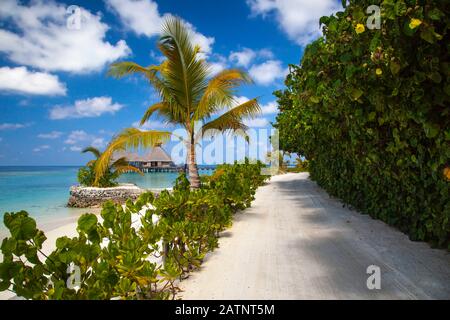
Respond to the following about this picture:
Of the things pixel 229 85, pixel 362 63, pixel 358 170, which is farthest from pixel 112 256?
pixel 229 85

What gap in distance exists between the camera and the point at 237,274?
11.6 ft

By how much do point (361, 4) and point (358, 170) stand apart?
13.3 ft

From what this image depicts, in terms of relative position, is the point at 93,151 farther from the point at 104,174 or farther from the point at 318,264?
the point at 318,264

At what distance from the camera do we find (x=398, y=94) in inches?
111

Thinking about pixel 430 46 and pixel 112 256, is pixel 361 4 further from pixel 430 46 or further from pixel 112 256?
pixel 112 256

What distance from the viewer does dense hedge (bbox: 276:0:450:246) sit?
235 cm

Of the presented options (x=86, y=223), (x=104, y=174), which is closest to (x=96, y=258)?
(x=86, y=223)

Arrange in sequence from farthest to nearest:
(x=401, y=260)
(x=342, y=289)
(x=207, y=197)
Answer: (x=207, y=197)
(x=401, y=260)
(x=342, y=289)

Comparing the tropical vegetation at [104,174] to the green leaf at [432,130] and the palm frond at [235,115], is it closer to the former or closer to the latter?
the palm frond at [235,115]

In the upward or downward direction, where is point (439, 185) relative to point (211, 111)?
downward

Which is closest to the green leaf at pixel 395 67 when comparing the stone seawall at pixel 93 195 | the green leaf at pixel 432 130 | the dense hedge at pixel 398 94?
the dense hedge at pixel 398 94

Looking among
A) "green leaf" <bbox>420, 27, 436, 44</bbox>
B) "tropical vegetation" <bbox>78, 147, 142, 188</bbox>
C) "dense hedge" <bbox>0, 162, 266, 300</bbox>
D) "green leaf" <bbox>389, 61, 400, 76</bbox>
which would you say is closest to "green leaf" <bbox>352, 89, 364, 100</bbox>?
"green leaf" <bbox>389, 61, 400, 76</bbox>

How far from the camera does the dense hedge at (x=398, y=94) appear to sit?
235 cm

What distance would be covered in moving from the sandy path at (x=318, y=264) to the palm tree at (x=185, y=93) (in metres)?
4.76
